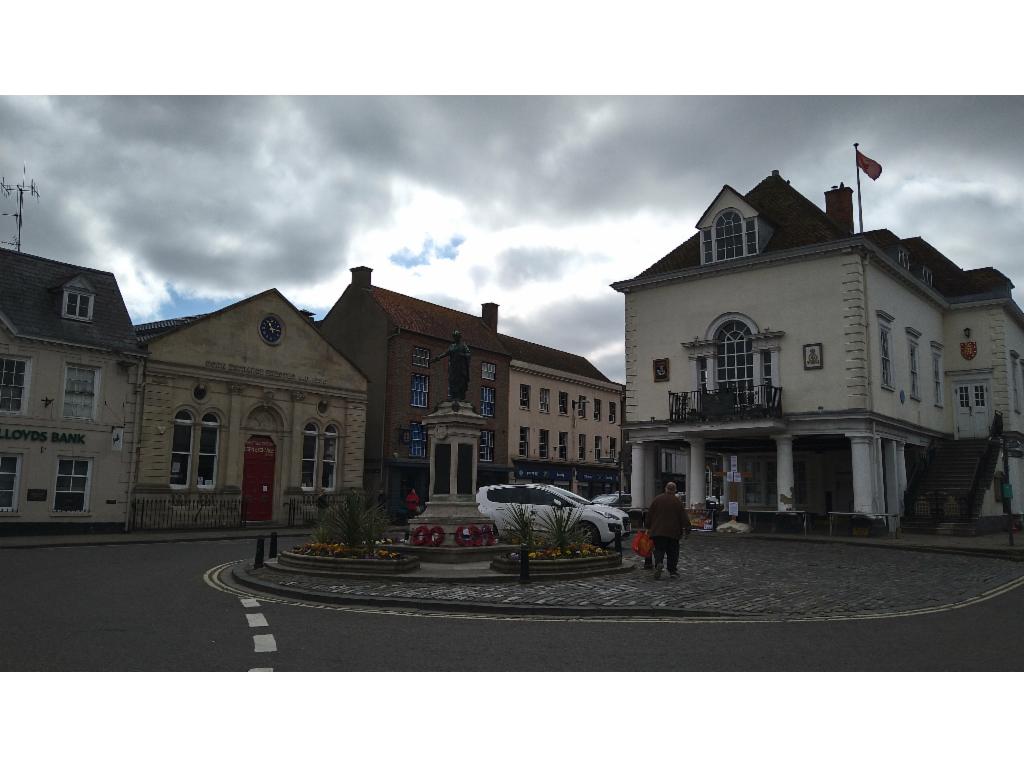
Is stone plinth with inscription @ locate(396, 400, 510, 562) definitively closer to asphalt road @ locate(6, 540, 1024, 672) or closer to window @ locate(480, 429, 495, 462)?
asphalt road @ locate(6, 540, 1024, 672)

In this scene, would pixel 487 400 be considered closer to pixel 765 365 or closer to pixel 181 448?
pixel 181 448

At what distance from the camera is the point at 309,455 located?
35969 millimetres

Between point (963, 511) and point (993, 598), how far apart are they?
1801 centimetres

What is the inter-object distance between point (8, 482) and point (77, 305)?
6552 millimetres

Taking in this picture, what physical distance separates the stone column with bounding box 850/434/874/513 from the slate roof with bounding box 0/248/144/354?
83.6ft

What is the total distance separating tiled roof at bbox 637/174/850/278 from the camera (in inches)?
1142

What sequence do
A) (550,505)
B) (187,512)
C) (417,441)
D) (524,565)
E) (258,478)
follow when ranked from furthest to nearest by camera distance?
(417,441)
(258,478)
(187,512)
(550,505)
(524,565)

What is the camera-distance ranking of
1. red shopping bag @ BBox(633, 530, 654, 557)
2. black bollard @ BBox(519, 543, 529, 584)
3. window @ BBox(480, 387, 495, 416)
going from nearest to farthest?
black bollard @ BBox(519, 543, 529, 584), red shopping bag @ BBox(633, 530, 654, 557), window @ BBox(480, 387, 495, 416)

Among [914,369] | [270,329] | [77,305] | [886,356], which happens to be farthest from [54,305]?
[914,369]

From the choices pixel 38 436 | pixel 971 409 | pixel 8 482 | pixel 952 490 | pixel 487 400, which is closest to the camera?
pixel 8 482

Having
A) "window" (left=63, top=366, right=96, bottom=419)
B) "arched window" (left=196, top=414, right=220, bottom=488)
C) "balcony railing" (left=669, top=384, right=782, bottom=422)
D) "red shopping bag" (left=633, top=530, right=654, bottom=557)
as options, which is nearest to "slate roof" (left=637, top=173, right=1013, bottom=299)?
"balcony railing" (left=669, top=384, right=782, bottom=422)

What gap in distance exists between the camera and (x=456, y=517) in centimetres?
1745
